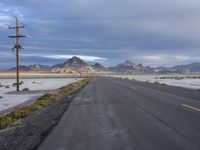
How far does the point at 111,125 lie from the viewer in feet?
37.1

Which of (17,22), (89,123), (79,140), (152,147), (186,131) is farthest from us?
(17,22)

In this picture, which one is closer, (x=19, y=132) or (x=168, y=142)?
(x=168, y=142)

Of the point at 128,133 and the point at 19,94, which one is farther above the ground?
the point at 128,133

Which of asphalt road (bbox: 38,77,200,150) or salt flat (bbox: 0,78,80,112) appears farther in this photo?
salt flat (bbox: 0,78,80,112)

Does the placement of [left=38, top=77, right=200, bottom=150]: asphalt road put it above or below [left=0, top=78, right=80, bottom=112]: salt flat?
above

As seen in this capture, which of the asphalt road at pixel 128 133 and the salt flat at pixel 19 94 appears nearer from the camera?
the asphalt road at pixel 128 133

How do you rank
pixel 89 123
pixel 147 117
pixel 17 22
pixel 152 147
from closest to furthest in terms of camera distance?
pixel 152 147, pixel 89 123, pixel 147 117, pixel 17 22

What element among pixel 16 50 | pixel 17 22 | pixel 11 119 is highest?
pixel 17 22

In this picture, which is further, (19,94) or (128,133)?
(19,94)

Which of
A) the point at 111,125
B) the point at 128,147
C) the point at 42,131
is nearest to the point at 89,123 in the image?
the point at 111,125

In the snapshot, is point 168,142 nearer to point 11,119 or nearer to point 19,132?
point 19,132

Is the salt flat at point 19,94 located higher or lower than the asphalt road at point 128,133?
lower

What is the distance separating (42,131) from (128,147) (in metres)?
3.98

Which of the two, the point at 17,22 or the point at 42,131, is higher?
the point at 17,22
